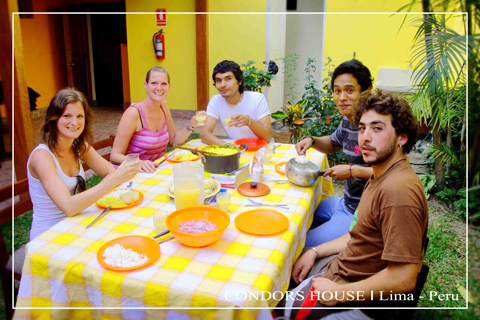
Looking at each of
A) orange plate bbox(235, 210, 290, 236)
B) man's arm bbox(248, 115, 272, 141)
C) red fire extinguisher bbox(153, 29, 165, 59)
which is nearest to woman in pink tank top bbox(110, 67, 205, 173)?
man's arm bbox(248, 115, 272, 141)

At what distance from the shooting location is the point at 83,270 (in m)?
1.07

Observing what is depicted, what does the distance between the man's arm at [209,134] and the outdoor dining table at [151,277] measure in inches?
51.7

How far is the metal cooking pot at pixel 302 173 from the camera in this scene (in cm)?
176

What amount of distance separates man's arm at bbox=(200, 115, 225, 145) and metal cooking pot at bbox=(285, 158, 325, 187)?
36.2 inches

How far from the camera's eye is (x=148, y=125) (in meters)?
2.49

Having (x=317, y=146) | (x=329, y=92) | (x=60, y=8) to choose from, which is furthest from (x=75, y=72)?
(x=317, y=146)

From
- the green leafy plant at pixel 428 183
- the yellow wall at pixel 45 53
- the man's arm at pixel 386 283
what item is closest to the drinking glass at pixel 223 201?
the man's arm at pixel 386 283

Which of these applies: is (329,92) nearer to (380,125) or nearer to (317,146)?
(317,146)

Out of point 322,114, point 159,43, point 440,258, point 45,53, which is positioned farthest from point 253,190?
point 45,53

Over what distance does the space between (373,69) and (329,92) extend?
3.00 ft

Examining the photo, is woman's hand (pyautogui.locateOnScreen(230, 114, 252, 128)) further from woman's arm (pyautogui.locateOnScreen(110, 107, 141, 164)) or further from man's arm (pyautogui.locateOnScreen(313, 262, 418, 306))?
man's arm (pyautogui.locateOnScreen(313, 262, 418, 306))

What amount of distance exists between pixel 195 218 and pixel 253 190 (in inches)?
18.0

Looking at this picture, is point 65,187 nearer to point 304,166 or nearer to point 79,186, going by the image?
point 79,186

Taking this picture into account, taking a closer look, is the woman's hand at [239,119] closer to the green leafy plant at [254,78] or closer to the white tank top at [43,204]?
the white tank top at [43,204]
